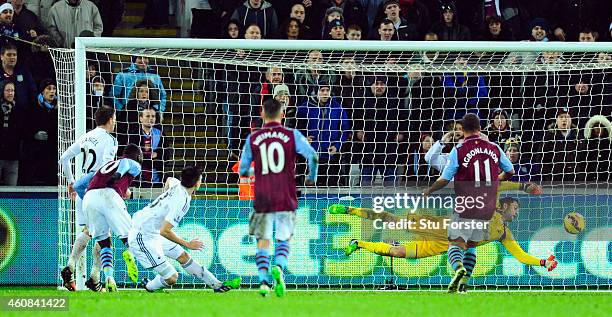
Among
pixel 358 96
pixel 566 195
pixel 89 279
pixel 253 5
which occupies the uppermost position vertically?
pixel 253 5

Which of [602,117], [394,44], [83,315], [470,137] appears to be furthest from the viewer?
[602,117]

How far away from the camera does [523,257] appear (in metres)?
15.5

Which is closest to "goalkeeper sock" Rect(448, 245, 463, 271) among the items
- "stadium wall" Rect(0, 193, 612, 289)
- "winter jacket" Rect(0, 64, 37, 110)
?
"stadium wall" Rect(0, 193, 612, 289)

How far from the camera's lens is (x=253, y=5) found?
1855 centimetres

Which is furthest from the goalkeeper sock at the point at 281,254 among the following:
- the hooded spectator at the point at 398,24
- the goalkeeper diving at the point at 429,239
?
the hooded spectator at the point at 398,24

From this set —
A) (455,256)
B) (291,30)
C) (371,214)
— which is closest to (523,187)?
(371,214)

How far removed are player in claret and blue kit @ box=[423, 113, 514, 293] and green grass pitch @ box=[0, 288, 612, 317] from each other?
552 millimetres

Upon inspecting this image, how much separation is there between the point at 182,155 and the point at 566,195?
16.0 ft

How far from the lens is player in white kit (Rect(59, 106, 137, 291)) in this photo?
14.4m

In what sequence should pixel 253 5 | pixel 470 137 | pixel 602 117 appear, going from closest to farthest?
pixel 470 137 → pixel 602 117 → pixel 253 5

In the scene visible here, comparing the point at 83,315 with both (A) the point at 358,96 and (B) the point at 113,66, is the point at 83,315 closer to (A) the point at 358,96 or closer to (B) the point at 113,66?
(A) the point at 358,96

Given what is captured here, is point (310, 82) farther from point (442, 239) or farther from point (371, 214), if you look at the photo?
point (442, 239)

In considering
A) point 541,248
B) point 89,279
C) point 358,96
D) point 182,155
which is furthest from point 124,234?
point 541,248

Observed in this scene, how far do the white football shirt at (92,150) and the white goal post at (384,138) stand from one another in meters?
0.85
